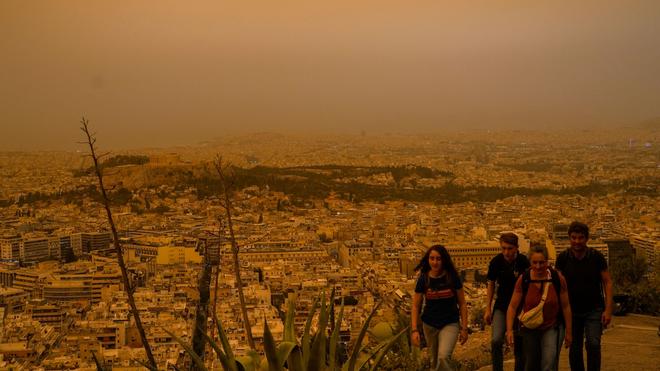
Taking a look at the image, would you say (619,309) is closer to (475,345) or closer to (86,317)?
(475,345)

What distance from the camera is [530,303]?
9.45 feet

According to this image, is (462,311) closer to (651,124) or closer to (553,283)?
(553,283)

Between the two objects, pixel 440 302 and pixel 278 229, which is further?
pixel 278 229

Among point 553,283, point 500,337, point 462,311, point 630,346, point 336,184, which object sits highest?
point 553,283

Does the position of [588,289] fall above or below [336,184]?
above

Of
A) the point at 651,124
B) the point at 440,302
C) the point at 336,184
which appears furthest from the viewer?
the point at 336,184

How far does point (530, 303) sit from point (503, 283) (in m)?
0.24

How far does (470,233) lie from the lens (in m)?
22.6

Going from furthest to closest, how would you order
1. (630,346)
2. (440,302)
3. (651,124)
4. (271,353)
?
(651,124) → (630,346) → (440,302) → (271,353)

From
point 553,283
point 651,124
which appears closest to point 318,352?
point 553,283

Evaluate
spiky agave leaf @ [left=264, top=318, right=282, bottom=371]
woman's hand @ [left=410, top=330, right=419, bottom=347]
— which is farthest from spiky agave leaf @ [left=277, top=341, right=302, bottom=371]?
woman's hand @ [left=410, top=330, right=419, bottom=347]

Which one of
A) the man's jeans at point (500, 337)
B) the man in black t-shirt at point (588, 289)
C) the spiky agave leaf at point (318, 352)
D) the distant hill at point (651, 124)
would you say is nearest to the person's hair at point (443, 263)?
the man's jeans at point (500, 337)

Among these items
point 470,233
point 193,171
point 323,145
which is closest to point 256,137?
point 323,145

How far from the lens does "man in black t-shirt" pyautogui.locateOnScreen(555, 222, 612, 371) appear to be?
9.96 feet
